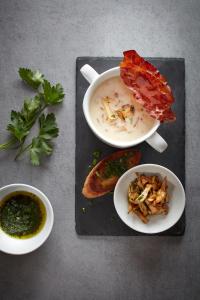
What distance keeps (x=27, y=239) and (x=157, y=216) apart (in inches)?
16.8

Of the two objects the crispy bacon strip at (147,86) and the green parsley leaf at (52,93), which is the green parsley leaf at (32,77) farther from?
the crispy bacon strip at (147,86)

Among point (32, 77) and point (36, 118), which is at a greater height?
point (32, 77)

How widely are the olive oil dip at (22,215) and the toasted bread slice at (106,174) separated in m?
0.16

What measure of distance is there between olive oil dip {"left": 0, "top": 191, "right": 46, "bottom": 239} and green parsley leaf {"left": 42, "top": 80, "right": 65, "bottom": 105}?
310mm

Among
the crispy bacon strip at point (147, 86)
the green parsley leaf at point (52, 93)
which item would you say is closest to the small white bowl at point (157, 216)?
the crispy bacon strip at point (147, 86)

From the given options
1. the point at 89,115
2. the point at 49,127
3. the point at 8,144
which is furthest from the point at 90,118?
the point at 8,144

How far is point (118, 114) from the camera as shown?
1271 millimetres

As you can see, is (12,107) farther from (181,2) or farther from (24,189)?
(181,2)

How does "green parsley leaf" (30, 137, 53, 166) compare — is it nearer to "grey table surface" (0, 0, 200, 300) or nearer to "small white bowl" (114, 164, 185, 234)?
"grey table surface" (0, 0, 200, 300)

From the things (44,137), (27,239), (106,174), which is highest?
(44,137)

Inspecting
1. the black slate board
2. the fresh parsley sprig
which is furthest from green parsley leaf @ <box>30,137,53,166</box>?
the black slate board

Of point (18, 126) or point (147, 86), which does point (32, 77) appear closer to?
point (18, 126)

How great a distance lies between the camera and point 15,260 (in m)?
1.44

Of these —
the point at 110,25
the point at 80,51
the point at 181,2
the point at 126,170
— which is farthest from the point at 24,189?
the point at 181,2
